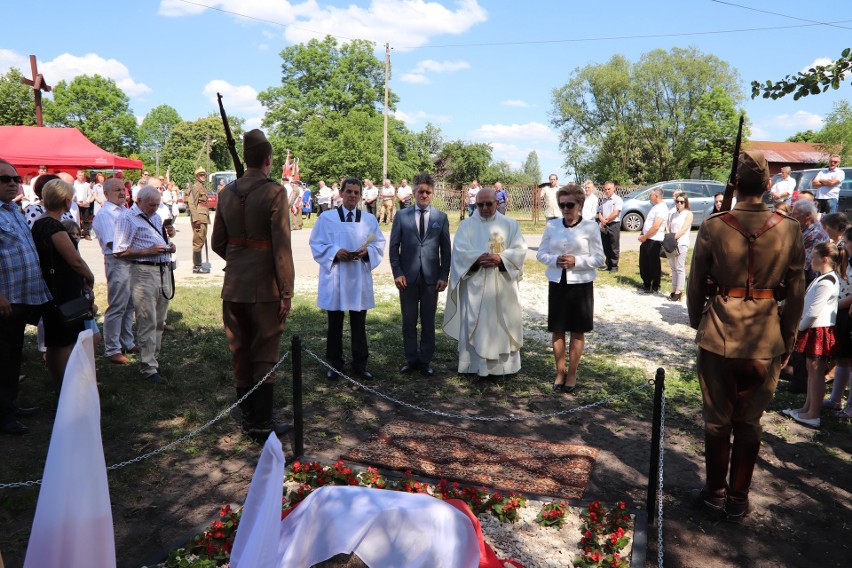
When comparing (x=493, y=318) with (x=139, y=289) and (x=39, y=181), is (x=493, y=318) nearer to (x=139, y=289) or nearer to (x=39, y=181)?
(x=139, y=289)

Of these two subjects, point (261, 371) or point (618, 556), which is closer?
point (618, 556)

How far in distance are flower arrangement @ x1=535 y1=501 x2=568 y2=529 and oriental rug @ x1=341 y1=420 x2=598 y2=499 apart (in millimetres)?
340

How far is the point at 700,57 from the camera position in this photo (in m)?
51.1

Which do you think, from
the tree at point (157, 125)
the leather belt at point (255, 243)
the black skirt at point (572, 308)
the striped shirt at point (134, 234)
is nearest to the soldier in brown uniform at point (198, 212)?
the striped shirt at point (134, 234)

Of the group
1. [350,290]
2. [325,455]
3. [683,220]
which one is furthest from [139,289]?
[683,220]

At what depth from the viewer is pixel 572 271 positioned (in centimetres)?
646

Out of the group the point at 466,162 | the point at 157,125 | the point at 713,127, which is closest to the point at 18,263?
the point at 466,162

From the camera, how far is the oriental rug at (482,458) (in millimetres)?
4562

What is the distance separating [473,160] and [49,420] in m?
48.0

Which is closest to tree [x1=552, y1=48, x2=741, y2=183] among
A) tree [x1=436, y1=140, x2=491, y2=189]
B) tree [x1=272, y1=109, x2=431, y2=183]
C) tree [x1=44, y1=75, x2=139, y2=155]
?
tree [x1=436, y1=140, x2=491, y2=189]

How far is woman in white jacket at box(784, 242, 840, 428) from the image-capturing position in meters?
5.66

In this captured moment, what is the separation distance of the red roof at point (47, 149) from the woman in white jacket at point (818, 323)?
18771 millimetres

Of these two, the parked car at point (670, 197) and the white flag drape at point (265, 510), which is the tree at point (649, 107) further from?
the white flag drape at point (265, 510)

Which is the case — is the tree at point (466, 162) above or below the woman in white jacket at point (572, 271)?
above
